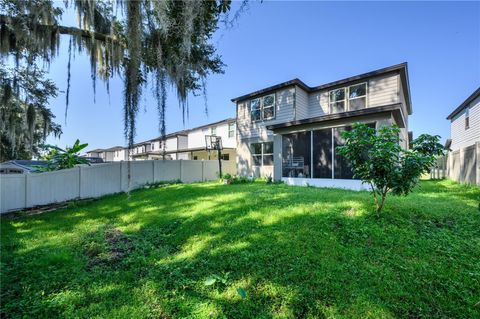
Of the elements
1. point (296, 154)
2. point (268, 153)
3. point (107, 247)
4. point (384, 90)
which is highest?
point (384, 90)

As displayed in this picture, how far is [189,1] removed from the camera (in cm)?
353

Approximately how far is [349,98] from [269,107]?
419 centimetres

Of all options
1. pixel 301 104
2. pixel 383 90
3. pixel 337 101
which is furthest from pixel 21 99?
pixel 383 90

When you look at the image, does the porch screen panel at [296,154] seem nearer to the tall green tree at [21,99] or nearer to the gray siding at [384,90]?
the gray siding at [384,90]

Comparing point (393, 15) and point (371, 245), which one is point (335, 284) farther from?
point (393, 15)

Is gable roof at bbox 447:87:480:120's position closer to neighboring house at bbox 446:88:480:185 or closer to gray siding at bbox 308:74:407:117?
neighboring house at bbox 446:88:480:185

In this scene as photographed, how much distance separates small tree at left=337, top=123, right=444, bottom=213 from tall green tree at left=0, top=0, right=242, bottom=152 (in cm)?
355

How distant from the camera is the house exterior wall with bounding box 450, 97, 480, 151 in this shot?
1077 centimetres

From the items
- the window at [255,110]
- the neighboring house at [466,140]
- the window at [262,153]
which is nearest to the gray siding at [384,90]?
the neighboring house at [466,140]

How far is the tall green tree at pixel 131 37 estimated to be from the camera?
394 cm

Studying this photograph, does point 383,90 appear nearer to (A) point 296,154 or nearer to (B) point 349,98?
(B) point 349,98

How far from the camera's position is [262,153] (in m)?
12.9

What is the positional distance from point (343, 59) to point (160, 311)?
12806 mm

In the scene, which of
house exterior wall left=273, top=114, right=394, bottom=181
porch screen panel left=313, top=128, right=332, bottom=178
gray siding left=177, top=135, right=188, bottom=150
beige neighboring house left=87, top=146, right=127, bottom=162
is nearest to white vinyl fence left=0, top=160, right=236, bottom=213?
house exterior wall left=273, top=114, right=394, bottom=181
